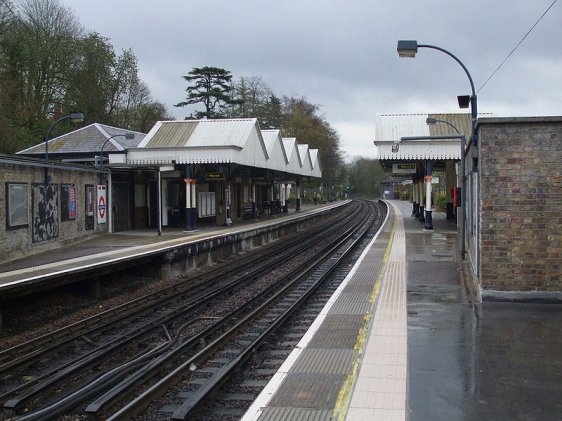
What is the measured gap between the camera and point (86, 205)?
71.4 feet

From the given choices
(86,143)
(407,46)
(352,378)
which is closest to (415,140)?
(407,46)

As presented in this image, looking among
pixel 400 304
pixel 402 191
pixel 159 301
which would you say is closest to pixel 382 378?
pixel 400 304

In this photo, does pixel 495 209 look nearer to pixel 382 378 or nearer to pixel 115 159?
Answer: pixel 382 378

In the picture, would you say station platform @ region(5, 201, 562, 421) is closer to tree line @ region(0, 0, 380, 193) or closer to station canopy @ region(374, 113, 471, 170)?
station canopy @ region(374, 113, 471, 170)

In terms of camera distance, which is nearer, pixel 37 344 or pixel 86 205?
pixel 37 344

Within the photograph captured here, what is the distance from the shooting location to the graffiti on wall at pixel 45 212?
58.2 feet

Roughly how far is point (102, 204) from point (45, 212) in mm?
4863

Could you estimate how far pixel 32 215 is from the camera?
17.5 m

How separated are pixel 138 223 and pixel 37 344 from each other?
1919 centimetres

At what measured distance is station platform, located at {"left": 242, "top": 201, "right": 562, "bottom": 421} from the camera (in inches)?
201

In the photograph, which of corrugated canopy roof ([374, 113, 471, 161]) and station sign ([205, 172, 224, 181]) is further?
station sign ([205, 172, 224, 181])

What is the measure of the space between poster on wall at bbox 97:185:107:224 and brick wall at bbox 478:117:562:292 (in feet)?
56.0

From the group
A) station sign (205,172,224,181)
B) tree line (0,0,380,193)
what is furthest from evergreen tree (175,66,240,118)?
station sign (205,172,224,181)

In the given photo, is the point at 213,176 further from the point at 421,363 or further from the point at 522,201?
the point at 421,363
